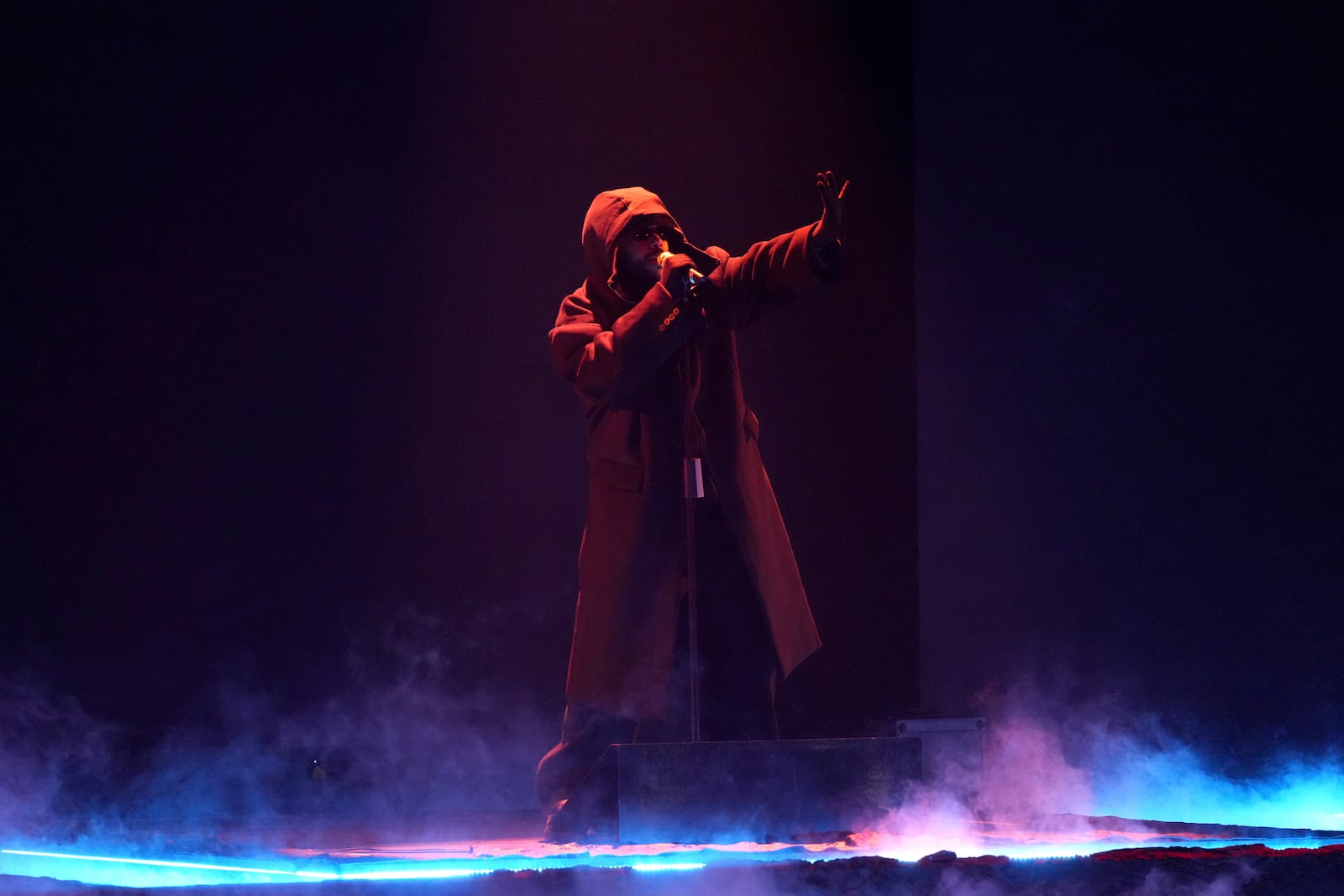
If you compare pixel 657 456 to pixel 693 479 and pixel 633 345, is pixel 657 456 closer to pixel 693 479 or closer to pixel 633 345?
pixel 693 479

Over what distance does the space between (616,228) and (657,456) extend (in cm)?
56

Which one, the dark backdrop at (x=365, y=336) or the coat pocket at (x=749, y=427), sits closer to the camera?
the coat pocket at (x=749, y=427)

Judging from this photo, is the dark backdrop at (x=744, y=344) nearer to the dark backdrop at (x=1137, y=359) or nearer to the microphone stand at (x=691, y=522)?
the dark backdrop at (x=1137, y=359)

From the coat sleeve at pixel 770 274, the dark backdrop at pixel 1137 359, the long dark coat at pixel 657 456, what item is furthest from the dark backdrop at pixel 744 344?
the coat sleeve at pixel 770 274

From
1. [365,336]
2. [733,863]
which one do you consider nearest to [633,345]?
[733,863]

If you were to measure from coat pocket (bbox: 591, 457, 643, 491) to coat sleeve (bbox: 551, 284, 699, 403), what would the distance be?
0.64ft

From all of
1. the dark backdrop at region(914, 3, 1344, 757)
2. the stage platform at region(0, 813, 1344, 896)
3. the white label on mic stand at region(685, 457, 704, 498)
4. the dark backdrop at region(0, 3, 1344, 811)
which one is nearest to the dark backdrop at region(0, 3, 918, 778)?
the dark backdrop at region(0, 3, 1344, 811)

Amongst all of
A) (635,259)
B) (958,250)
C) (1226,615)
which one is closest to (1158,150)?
(958,250)

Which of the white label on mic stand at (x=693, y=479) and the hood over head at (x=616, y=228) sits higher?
the hood over head at (x=616, y=228)

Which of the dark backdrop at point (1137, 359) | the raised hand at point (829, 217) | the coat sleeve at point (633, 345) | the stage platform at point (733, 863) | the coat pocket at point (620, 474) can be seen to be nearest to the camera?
the stage platform at point (733, 863)

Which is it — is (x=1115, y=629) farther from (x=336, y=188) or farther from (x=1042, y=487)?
(x=336, y=188)

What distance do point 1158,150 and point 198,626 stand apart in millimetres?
3386

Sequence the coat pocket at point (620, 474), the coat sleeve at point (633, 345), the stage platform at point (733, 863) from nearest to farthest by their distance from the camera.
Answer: the stage platform at point (733, 863)
the coat sleeve at point (633, 345)
the coat pocket at point (620, 474)

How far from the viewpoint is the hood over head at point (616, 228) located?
280cm
